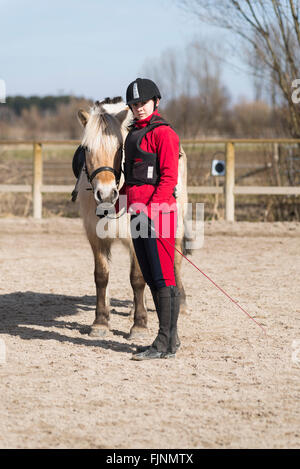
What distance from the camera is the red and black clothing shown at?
4184 mm

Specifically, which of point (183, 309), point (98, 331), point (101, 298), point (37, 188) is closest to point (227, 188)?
point (37, 188)

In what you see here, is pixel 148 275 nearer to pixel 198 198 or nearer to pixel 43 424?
pixel 43 424

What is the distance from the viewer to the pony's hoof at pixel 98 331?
5219 millimetres

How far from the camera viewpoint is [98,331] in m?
5.23

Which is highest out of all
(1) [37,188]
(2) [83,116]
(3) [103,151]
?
(2) [83,116]

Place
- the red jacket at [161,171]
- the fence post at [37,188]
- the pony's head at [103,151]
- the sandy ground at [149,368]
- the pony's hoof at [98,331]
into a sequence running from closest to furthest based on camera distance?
1. the sandy ground at [149,368]
2. the red jacket at [161,171]
3. the pony's head at [103,151]
4. the pony's hoof at [98,331]
5. the fence post at [37,188]

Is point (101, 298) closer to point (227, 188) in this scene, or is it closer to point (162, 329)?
point (162, 329)

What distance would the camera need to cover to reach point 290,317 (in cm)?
577

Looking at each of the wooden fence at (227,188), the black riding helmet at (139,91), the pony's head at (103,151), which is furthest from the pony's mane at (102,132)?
the wooden fence at (227,188)

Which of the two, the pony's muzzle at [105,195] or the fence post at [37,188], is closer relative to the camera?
the pony's muzzle at [105,195]

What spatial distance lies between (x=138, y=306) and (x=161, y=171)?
145 cm

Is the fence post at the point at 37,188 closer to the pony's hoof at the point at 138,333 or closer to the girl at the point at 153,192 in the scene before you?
the pony's hoof at the point at 138,333

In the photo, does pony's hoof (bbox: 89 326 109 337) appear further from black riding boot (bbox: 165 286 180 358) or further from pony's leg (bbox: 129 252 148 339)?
black riding boot (bbox: 165 286 180 358)

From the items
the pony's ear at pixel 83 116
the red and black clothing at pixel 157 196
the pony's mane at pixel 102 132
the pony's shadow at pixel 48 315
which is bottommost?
the pony's shadow at pixel 48 315
